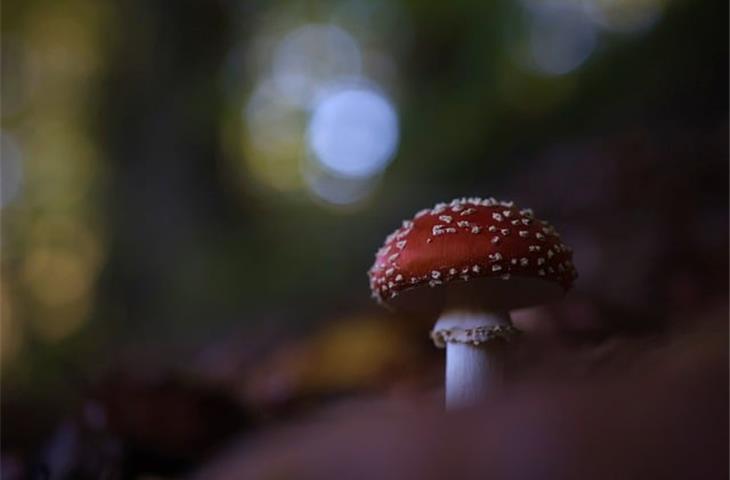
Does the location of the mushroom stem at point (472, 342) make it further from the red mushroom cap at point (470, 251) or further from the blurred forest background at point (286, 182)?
the blurred forest background at point (286, 182)

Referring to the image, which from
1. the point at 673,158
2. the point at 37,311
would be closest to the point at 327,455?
the point at 673,158

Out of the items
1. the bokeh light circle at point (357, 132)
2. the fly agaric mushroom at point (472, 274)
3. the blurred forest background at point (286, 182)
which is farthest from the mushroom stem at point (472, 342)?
the bokeh light circle at point (357, 132)

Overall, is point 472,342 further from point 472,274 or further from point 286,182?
point 286,182

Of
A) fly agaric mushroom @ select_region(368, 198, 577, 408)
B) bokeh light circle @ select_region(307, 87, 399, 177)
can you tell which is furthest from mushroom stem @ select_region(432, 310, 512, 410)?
bokeh light circle @ select_region(307, 87, 399, 177)

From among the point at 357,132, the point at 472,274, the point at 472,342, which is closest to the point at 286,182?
the point at 357,132

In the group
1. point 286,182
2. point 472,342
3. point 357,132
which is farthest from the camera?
point 286,182

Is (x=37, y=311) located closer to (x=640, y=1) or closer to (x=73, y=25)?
(x=73, y=25)
